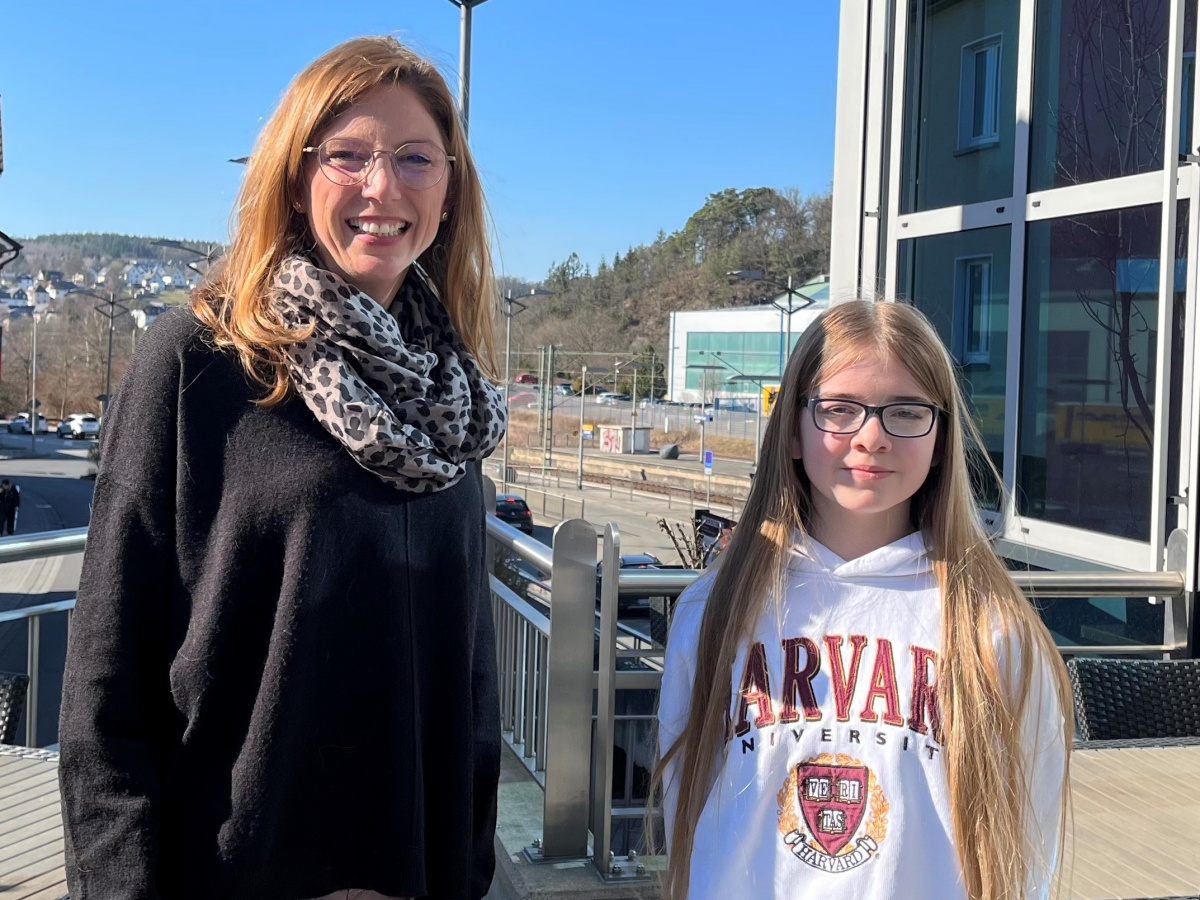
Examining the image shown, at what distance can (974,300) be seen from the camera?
7375 mm

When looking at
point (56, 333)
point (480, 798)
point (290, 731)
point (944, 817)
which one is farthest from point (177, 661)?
point (56, 333)

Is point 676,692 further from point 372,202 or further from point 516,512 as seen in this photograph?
point 516,512

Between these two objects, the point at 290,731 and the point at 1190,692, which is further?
the point at 1190,692

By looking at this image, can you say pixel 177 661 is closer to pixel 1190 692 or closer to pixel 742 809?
pixel 742 809

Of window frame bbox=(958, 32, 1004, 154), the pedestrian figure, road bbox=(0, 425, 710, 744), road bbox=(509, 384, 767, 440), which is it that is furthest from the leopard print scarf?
road bbox=(509, 384, 767, 440)

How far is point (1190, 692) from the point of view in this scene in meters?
3.94

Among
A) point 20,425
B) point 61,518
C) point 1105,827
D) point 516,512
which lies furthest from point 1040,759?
point 20,425

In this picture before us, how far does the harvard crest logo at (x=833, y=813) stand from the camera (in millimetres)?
1670

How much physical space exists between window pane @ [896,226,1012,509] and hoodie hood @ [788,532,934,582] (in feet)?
18.2

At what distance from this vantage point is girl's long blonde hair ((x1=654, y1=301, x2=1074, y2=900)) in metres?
1.69

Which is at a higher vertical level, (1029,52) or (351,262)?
(1029,52)

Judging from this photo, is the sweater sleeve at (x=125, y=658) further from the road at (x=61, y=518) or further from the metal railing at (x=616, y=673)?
the road at (x=61, y=518)

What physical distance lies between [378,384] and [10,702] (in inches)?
98.4

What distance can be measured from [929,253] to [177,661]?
695cm
